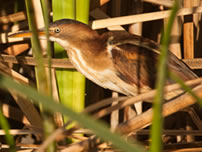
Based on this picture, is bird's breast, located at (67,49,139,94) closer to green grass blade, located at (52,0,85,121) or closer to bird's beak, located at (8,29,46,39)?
green grass blade, located at (52,0,85,121)

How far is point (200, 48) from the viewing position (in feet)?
6.48

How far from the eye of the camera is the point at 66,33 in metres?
1.74

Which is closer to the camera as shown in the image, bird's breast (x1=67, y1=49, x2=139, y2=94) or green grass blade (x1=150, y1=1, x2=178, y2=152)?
green grass blade (x1=150, y1=1, x2=178, y2=152)

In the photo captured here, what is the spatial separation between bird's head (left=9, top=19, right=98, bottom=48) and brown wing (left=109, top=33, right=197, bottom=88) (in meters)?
0.13

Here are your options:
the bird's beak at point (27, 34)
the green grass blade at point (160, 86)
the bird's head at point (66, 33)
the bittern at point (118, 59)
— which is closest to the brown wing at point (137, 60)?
the bittern at point (118, 59)

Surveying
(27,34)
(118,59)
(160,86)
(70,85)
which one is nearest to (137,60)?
(118,59)

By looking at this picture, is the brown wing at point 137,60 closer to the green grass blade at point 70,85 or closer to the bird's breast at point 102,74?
the bird's breast at point 102,74

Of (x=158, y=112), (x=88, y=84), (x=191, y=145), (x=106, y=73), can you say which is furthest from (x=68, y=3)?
(x=158, y=112)

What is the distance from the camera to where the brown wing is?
5.66ft

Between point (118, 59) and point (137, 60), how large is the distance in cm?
9

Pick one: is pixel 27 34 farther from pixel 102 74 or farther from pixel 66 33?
pixel 102 74

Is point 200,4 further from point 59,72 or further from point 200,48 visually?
point 59,72

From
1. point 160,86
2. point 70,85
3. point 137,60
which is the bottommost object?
point 160,86

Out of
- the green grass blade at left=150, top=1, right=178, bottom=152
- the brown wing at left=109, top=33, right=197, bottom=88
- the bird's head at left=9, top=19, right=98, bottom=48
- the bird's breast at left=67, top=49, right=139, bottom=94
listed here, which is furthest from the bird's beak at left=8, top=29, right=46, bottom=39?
the green grass blade at left=150, top=1, right=178, bottom=152
